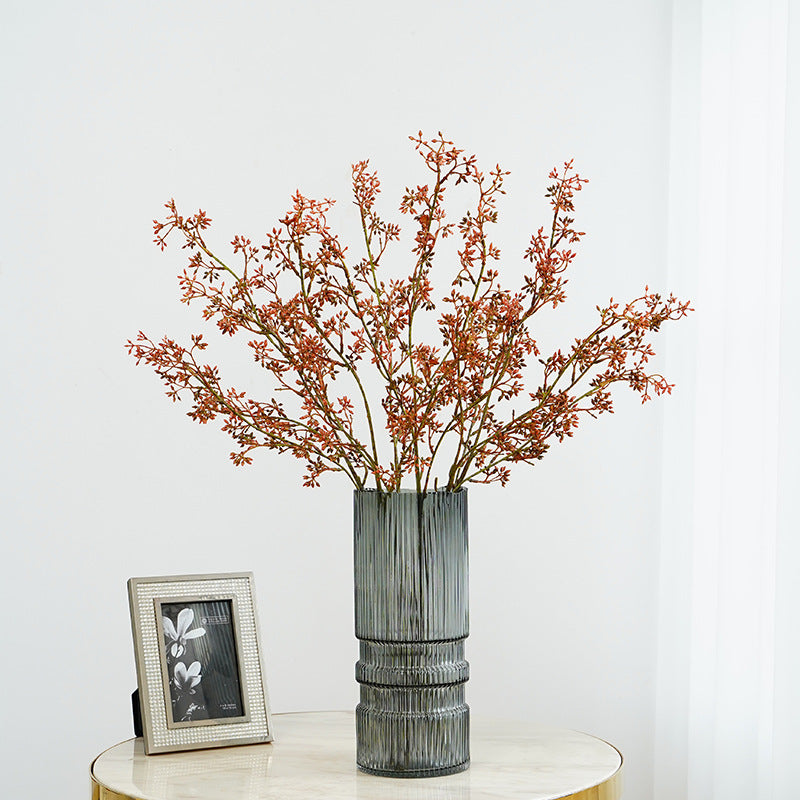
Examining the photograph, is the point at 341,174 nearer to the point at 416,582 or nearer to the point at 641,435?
the point at 641,435

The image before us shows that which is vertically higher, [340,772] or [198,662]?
[198,662]

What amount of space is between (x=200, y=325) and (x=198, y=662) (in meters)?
0.77

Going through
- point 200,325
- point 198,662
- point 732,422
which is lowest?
point 198,662

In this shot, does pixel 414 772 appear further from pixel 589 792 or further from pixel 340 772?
pixel 589 792

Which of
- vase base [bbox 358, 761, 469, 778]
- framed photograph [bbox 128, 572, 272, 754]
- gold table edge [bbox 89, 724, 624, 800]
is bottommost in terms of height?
gold table edge [bbox 89, 724, 624, 800]

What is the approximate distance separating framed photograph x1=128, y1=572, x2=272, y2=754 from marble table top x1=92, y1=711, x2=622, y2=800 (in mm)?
28

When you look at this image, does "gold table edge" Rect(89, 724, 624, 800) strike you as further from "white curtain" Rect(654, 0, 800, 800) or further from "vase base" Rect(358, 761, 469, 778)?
"white curtain" Rect(654, 0, 800, 800)

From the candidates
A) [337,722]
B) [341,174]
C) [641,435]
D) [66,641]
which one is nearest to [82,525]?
[66,641]

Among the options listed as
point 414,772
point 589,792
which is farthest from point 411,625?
point 589,792

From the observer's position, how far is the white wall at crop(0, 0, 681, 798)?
205cm

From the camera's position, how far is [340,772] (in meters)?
1.42

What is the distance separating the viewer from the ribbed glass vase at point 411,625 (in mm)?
1373

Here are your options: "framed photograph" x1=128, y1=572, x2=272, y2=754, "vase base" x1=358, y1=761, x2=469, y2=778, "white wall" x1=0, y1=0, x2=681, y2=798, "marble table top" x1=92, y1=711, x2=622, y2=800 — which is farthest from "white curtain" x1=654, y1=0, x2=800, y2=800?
"framed photograph" x1=128, y1=572, x2=272, y2=754

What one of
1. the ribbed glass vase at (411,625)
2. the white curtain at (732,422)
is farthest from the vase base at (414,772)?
the white curtain at (732,422)
